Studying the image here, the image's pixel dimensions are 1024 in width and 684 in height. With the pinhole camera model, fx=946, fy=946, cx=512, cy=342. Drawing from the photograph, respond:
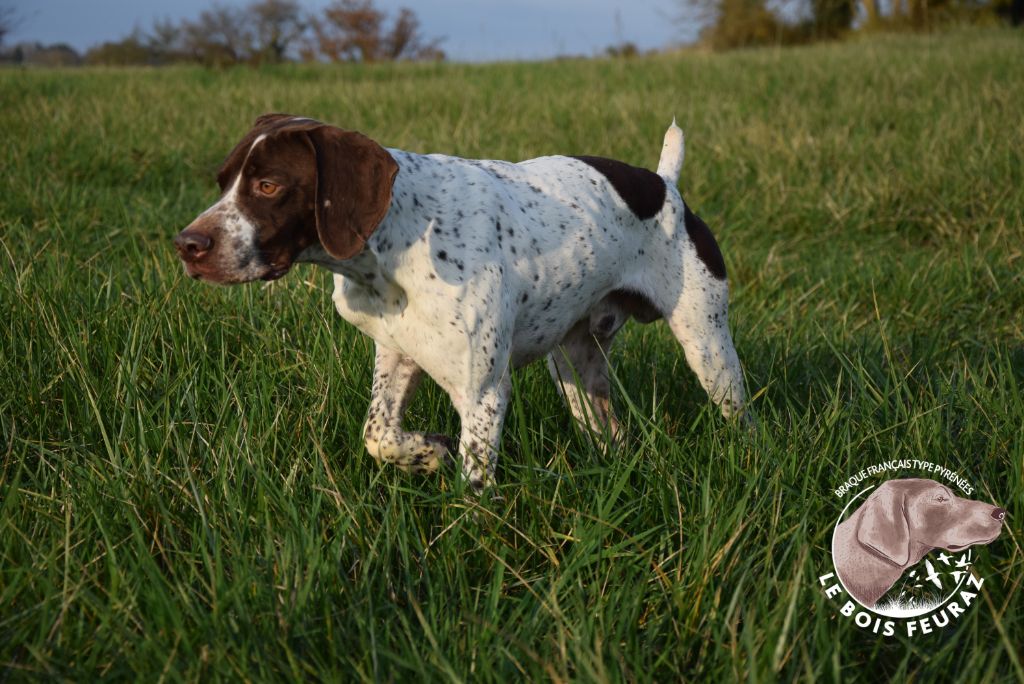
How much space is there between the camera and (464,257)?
2762 mm

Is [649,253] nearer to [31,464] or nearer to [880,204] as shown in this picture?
[31,464]

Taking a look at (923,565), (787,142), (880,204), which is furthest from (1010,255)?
(923,565)

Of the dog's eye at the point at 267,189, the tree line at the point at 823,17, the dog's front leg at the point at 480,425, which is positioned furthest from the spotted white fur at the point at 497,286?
the tree line at the point at 823,17

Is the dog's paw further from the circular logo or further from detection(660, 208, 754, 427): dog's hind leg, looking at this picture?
the circular logo

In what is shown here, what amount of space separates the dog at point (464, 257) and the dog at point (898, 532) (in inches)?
20.1

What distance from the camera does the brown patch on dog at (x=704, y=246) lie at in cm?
348

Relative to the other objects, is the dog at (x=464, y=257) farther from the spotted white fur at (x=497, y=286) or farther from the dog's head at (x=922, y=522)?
the dog's head at (x=922, y=522)

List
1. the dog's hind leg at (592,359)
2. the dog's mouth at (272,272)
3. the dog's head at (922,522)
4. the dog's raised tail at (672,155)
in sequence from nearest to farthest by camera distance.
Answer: the dog's head at (922,522)
the dog's mouth at (272,272)
the dog's hind leg at (592,359)
the dog's raised tail at (672,155)

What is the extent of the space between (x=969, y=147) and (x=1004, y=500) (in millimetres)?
5505

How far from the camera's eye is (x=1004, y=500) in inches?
102

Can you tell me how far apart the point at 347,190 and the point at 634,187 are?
127 centimetres

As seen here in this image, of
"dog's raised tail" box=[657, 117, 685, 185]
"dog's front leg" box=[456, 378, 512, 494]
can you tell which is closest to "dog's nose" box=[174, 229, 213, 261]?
"dog's front leg" box=[456, 378, 512, 494]

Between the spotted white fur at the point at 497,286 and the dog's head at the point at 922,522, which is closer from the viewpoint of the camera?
the dog's head at the point at 922,522

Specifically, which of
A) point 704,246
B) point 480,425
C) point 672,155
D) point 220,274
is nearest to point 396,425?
point 480,425
